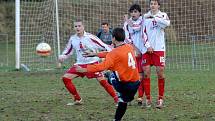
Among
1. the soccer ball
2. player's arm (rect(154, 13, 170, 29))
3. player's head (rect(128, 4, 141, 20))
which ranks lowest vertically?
the soccer ball

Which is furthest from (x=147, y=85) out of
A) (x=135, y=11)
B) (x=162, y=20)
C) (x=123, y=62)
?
(x=123, y=62)

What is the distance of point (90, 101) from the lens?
1241 centimetres

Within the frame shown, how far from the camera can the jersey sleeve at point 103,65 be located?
355 inches

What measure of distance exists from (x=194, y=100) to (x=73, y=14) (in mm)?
15222

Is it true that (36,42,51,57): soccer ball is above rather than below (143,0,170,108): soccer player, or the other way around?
below

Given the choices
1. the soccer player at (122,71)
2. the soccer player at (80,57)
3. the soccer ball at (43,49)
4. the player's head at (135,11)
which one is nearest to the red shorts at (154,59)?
the player's head at (135,11)

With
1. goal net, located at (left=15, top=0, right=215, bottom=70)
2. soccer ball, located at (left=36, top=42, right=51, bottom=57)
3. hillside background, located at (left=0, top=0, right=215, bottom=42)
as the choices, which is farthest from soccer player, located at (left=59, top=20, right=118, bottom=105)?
hillside background, located at (left=0, top=0, right=215, bottom=42)

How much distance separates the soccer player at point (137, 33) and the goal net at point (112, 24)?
9.71 metres

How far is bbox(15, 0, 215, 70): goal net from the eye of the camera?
22344mm

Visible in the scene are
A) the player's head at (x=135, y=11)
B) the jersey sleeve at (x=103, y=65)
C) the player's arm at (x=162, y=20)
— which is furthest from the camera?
the player's head at (x=135, y=11)

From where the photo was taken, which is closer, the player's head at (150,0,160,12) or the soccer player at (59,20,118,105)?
the player's head at (150,0,160,12)

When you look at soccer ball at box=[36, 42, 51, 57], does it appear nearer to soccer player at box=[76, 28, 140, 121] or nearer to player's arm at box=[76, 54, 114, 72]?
soccer player at box=[76, 28, 140, 121]

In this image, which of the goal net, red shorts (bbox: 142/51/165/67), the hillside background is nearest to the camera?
red shorts (bbox: 142/51/165/67)

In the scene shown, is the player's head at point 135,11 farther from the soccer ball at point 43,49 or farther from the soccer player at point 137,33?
the soccer ball at point 43,49
